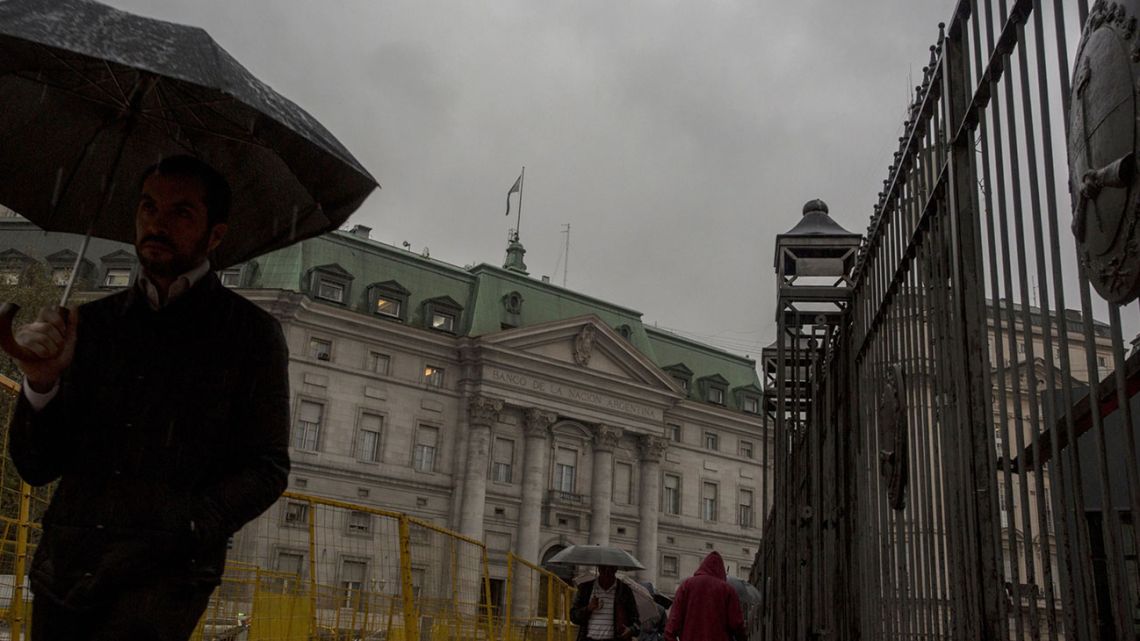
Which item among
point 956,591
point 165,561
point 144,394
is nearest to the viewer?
point 165,561

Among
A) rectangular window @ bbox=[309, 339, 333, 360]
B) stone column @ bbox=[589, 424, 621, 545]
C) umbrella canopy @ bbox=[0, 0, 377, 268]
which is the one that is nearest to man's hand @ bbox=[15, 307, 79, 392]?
umbrella canopy @ bbox=[0, 0, 377, 268]

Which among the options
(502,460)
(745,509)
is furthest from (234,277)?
(745,509)

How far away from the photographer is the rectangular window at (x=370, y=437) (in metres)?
39.3

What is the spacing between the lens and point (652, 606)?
11.4m

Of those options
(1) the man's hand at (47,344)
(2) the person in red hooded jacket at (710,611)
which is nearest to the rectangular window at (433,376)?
(2) the person in red hooded jacket at (710,611)

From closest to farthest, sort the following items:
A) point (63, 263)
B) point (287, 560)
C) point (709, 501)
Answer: point (287, 560)
point (63, 263)
point (709, 501)

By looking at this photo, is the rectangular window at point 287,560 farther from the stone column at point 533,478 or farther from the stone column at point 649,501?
the stone column at point 649,501

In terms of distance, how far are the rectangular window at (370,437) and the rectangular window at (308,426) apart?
181cm

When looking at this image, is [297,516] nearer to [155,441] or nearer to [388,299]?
[388,299]

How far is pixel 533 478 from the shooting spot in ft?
140

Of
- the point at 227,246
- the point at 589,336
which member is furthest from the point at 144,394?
the point at 589,336

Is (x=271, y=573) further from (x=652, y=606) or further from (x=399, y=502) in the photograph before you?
(x=399, y=502)

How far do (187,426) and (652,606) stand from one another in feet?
31.3

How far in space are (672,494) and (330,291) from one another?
68.1ft
